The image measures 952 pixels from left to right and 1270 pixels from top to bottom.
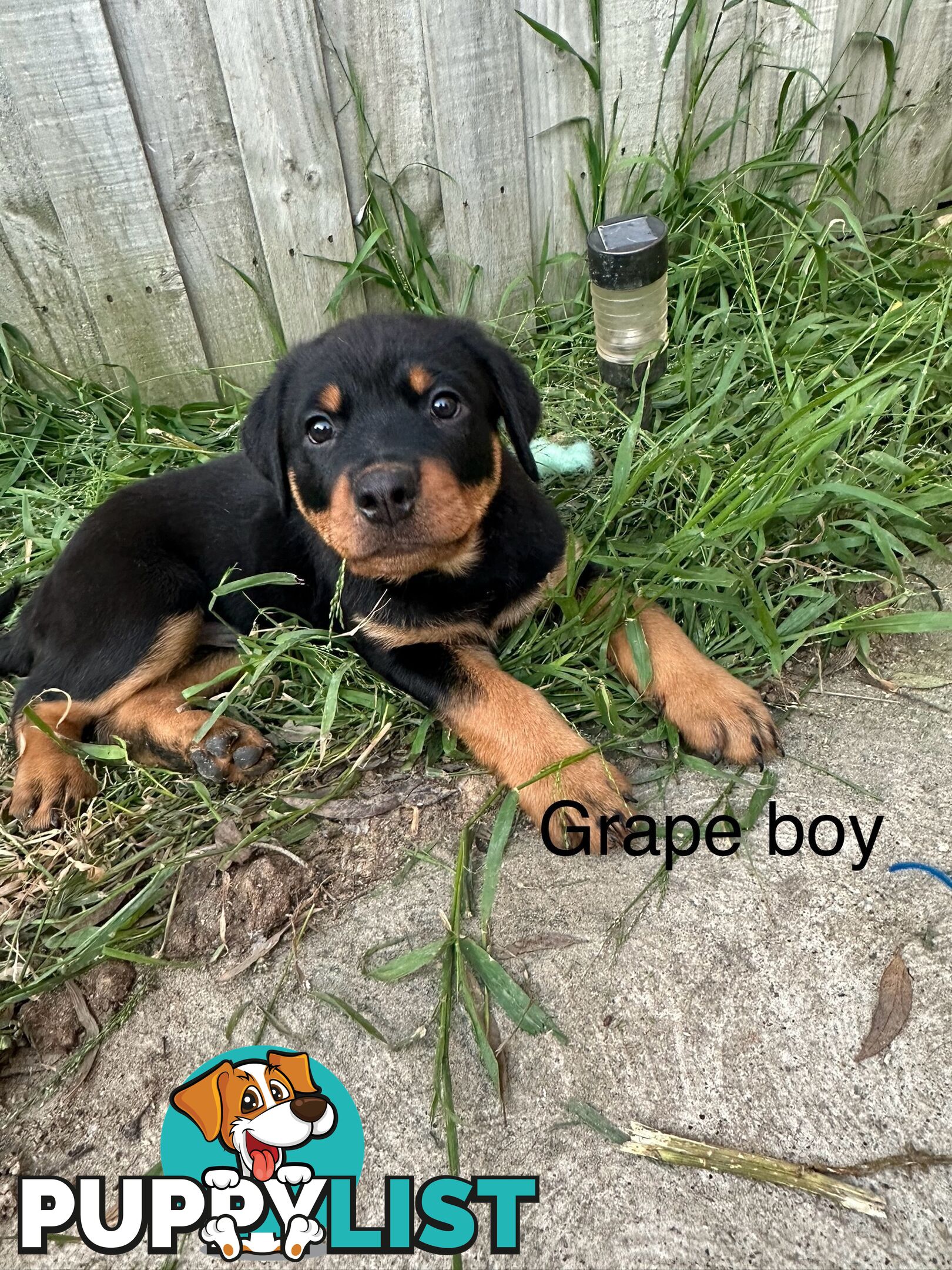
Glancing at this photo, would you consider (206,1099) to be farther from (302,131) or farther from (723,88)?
(723,88)

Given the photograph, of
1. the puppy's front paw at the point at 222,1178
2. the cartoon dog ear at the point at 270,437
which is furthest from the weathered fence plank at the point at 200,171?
the puppy's front paw at the point at 222,1178

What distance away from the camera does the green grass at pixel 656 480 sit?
2408 mm

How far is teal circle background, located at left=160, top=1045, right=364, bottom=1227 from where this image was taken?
1643mm

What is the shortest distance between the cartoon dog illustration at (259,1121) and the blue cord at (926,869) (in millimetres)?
1309

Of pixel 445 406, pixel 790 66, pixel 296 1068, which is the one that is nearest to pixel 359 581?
pixel 445 406

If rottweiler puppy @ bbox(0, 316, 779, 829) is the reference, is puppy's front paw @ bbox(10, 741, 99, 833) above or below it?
below

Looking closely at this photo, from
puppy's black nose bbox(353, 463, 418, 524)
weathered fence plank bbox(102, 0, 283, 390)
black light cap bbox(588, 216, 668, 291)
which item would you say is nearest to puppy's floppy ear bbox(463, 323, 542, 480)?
puppy's black nose bbox(353, 463, 418, 524)

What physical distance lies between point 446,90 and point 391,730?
2613mm

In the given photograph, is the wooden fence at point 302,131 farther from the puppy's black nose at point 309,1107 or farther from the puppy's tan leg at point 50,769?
the puppy's black nose at point 309,1107

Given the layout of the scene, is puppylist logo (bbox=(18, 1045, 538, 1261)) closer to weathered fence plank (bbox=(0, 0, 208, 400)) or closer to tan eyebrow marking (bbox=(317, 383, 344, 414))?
tan eyebrow marking (bbox=(317, 383, 344, 414))

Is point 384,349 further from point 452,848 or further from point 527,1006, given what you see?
point 527,1006

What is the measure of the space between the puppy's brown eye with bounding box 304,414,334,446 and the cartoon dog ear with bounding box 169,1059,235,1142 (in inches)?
58.9

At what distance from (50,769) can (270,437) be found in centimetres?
116

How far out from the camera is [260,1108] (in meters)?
1.76
